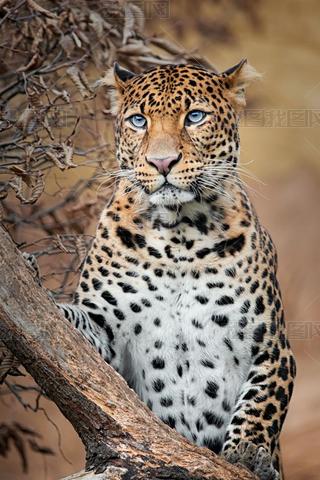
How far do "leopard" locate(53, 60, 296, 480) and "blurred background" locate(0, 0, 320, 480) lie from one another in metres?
3.33

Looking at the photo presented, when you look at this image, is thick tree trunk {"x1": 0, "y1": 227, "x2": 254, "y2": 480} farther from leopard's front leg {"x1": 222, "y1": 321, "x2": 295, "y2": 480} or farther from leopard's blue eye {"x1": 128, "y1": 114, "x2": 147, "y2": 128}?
leopard's blue eye {"x1": 128, "y1": 114, "x2": 147, "y2": 128}

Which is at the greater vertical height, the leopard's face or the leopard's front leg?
the leopard's face

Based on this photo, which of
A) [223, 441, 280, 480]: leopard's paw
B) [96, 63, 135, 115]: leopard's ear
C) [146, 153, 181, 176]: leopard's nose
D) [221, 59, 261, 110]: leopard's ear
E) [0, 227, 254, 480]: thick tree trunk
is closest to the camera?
[0, 227, 254, 480]: thick tree trunk

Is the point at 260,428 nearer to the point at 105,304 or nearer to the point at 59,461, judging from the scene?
the point at 105,304

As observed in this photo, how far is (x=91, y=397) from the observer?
4.91 meters

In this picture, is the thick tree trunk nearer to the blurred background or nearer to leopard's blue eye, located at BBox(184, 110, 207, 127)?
leopard's blue eye, located at BBox(184, 110, 207, 127)

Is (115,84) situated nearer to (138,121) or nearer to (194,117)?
(138,121)

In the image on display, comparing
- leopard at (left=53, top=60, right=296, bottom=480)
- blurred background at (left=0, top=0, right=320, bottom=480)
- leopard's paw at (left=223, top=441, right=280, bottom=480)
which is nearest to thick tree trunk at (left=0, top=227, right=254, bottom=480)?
leopard's paw at (left=223, top=441, right=280, bottom=480)

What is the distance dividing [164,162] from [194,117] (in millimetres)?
438

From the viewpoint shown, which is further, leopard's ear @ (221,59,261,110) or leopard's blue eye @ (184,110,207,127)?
leopard's ear @ (221,59,261,110)

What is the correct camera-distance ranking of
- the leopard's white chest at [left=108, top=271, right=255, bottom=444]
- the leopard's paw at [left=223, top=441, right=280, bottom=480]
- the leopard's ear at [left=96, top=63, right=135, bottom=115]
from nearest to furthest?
the leopard's paw at [left=223, top=441, right=280, bottom=480] < the leopard's white chest at [left=108, top=271, right=255, bottom=444] < the leopard's ear at [left=96, top=63, right=135, bottom=115]

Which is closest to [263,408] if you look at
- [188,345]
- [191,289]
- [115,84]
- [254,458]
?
[254,458]

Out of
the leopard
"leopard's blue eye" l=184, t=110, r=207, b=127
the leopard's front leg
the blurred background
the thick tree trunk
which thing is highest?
the blurred background

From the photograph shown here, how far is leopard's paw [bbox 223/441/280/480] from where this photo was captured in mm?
5379
